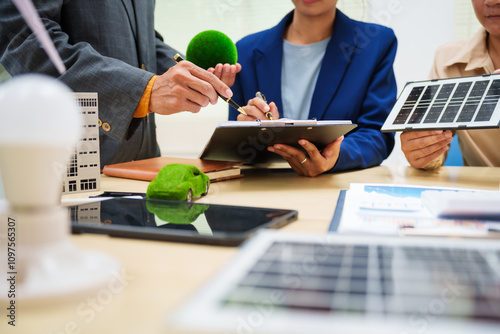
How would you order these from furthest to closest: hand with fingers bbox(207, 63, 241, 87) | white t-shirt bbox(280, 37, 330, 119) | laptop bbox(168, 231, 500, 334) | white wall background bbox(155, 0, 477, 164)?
white wall background bbox(155, 0, 477, 164)
white t-shirt bbox(280, 37, 330, 119)
hand with fingers bbox(207, 63, 241, 87)
laptop bbox(168, 231, 500, 334)

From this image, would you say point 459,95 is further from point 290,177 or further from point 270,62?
point 270,62

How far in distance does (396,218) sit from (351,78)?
2.92 ft

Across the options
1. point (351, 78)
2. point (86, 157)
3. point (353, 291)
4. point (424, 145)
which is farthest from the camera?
point (351, 78)

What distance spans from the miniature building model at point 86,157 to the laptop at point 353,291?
536 mm

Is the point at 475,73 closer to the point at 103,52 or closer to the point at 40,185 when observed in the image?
the point at 103,52

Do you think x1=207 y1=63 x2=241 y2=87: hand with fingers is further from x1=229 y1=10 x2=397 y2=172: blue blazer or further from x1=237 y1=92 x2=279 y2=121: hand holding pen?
x1=229 y1=10 x2=397 y2=172: blue blazer

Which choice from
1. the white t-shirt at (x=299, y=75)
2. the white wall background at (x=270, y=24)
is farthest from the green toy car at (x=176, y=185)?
the white wall background at (x=270, y=24)

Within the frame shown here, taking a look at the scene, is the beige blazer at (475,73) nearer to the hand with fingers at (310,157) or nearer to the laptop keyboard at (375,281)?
the hand with fingers at (310,157)

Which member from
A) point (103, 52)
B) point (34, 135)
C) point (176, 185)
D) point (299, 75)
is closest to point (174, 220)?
point (176, 185)

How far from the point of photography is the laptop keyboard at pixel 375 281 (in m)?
0.25

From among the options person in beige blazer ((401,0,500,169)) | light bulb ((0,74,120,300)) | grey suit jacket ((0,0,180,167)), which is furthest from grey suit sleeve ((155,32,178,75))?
light bulb ((0,74,120,300))

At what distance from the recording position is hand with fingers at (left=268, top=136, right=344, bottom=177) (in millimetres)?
944

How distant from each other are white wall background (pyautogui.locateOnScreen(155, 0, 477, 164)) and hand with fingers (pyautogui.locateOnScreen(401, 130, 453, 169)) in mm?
1372

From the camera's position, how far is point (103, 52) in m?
1.27
